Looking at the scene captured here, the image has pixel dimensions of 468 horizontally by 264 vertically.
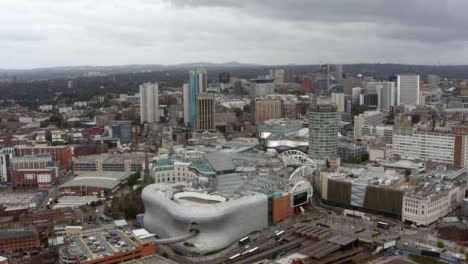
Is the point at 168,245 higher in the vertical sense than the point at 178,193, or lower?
lower

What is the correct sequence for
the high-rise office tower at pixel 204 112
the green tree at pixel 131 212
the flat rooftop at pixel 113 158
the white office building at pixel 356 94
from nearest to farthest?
the green tree at pixel 131 212, the flat rooftop at pixel 113 158, the high-rise office tower at pixel 204 112, the white office building at pixel 356 94

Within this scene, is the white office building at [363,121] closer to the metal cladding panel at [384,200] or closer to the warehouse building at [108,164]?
the warehouse building at [108,164]

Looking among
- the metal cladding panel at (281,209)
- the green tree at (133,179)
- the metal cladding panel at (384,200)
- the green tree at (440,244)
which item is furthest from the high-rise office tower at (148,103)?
the green tree at (440,244)

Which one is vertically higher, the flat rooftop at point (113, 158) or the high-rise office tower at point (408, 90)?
the high-rise office tower at point (408, 90)

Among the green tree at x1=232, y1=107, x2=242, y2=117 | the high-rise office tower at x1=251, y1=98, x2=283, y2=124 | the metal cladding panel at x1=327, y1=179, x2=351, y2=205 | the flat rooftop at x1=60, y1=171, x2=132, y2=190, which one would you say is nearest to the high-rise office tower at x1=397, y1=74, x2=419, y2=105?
the high-rise office tower at x1=251, y1=98, x2=283, y2=124

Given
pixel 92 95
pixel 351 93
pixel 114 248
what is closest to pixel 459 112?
pixel 351 93

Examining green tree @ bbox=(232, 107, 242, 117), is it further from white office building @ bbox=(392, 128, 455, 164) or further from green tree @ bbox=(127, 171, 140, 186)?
green tree @ bbox=(127, 171, 140, 186)

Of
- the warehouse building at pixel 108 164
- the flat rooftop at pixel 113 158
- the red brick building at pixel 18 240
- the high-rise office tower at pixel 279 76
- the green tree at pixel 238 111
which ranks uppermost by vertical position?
the high-rise office tower at pixel 279 76

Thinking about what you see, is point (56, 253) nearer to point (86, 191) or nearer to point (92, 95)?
point (86, 191)
